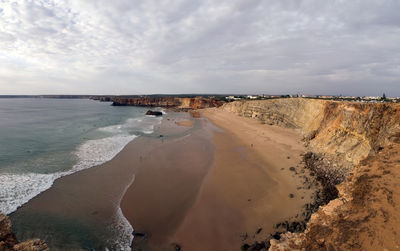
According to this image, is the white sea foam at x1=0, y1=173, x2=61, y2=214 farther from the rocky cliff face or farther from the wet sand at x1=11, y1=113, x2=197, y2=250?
the rocky cliff face

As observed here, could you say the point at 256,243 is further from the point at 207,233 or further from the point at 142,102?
the point at 142,102

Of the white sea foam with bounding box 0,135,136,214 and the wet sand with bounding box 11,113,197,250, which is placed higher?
the white sea foam with bounding box 0,135,136,214

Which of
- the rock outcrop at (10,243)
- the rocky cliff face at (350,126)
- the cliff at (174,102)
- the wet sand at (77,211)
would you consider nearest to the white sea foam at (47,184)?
the wet sand at (77,211)

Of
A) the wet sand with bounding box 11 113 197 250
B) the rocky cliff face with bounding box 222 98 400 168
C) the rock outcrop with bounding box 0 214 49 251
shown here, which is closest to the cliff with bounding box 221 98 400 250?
the rocky cliff face with bounding box 222 98 400 168

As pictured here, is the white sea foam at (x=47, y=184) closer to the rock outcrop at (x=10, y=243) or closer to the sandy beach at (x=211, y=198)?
the sandy beach at (x=211, y=198)

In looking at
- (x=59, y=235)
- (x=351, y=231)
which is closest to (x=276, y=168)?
(x=351, y=231)
